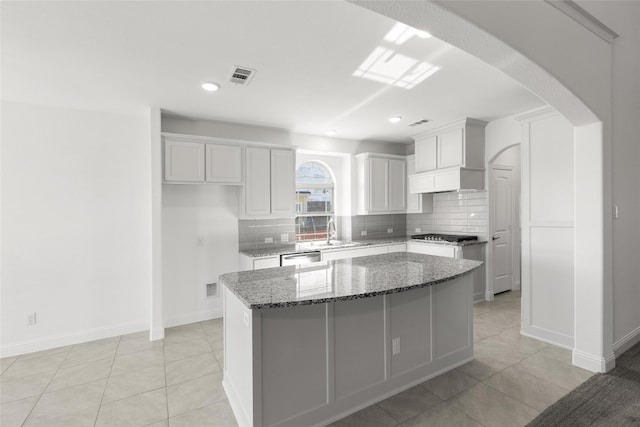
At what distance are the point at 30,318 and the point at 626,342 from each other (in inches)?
234

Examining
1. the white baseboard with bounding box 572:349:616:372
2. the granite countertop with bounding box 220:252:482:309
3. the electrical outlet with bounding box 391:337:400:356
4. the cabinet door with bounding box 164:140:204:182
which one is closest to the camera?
the granite countertop with bounding box 220:252:482:309

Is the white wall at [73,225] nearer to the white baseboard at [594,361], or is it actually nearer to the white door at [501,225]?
the white baseboard at [594,361]

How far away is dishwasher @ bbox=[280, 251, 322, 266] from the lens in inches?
165

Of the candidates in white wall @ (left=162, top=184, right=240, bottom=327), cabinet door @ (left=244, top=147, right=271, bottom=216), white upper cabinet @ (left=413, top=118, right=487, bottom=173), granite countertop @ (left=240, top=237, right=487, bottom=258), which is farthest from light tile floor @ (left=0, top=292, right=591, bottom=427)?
white upper cabinet @ (left=413, top=118, right=487, bottom=173)

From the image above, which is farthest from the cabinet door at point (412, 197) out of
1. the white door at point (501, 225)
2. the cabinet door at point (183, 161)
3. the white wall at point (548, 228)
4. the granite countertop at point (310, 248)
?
the cabinet door at point (183, 161)

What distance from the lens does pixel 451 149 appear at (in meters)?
4.57

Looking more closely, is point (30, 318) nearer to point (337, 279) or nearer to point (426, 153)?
point (337, 279)

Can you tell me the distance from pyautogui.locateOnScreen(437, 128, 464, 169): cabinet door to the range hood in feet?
0.35

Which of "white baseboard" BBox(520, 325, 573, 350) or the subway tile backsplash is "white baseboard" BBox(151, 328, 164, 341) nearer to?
the subway tile backsplash

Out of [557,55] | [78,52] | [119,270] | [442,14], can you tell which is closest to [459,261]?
[557,55]

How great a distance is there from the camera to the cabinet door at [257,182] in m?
4.23

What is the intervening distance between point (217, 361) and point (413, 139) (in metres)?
4.49

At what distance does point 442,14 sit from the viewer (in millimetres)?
1494

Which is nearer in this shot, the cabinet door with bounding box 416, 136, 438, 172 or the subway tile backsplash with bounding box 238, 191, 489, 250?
the subway tile backsplash with bounding box 238, 191, 489, 250
